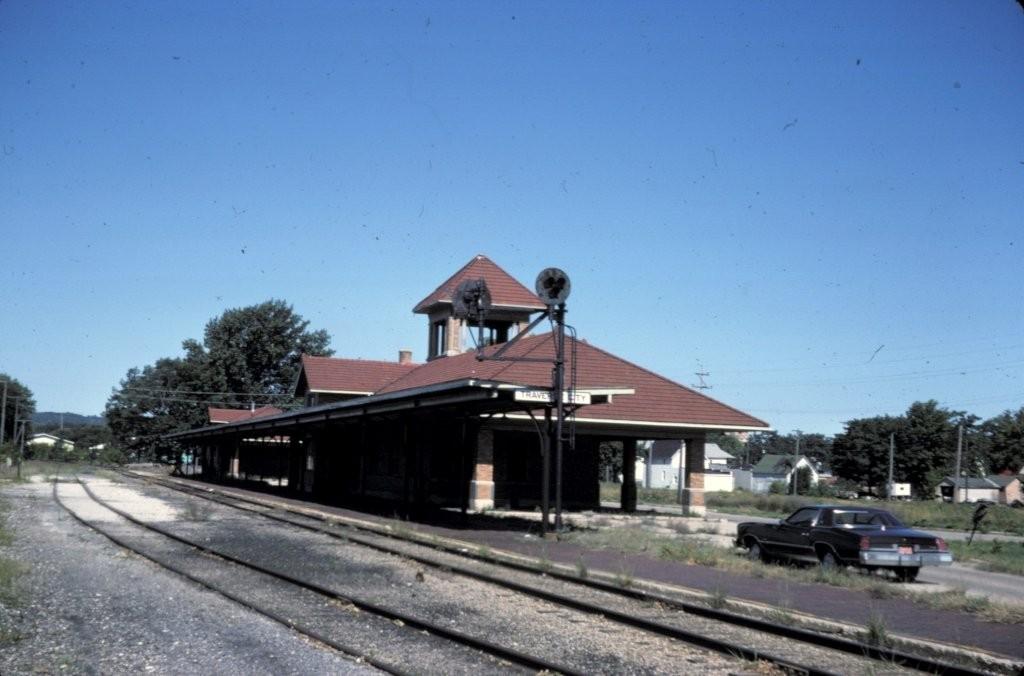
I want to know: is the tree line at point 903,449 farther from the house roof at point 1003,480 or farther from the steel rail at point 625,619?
the steel rail at point 625,619

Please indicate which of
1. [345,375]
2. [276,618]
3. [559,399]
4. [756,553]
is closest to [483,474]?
[559,399]

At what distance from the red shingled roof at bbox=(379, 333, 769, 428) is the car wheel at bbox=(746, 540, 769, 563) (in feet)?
43.2

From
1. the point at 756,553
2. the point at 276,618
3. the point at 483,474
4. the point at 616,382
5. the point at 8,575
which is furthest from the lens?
the point at 616,382

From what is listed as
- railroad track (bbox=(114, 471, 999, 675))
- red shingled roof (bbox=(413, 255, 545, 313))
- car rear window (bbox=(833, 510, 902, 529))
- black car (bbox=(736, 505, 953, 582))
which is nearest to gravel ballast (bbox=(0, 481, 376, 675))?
railroad track (bbox=(114, 471, 999, 675))

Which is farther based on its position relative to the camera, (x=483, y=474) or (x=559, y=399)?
(x=483, y=474)

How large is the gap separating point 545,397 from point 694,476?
1420 centimetres

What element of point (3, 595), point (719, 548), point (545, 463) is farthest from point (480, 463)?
point (3, 595)

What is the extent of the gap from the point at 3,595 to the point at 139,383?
125567 millimetres

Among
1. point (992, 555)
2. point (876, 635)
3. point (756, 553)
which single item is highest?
point (876, 635)

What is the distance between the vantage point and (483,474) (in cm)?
3234

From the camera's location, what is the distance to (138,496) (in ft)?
126

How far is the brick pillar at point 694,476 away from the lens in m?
34.7

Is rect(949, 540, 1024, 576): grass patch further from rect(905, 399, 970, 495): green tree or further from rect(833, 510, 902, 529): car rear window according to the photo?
rect(905, 399, 970, 495): green tree

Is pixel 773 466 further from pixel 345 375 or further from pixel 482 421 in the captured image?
pixel 482 421
